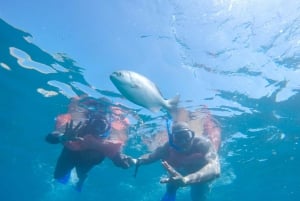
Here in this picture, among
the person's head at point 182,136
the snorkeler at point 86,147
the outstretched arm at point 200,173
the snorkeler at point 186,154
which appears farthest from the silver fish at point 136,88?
the snorkeler at point 86,147

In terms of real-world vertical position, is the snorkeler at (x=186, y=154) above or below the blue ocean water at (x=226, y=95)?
below

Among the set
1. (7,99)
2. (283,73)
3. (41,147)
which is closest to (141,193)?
(41,147)

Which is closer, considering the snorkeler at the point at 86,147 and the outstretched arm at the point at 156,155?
the snorkeler at the point at 86,147

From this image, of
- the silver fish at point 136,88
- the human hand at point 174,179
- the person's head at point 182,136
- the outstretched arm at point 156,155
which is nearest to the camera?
the human hand at point 174,179

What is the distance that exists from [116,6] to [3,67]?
886cm

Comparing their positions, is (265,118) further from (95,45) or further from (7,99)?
(7,99)

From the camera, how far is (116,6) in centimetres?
1060

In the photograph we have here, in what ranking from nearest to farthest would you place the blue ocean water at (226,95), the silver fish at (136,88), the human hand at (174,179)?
the human hand at (174,179) → the silver fish at (136,88) → the blue ocean water at (226,95)

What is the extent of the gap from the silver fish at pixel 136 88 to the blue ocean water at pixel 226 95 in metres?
4.05

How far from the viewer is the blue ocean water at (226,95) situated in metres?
11.6

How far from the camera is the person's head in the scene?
27.0 ft

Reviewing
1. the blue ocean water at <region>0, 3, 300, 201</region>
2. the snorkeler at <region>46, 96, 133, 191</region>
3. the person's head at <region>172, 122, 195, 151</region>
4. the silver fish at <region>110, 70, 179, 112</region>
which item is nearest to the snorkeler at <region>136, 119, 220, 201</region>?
the person's head at <region>172, 122, 195, 151</region>

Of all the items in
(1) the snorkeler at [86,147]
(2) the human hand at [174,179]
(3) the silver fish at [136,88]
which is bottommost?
(2) the human hand at [174,179]

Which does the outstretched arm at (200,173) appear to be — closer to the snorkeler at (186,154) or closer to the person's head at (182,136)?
the snorkeler at (186,154)
